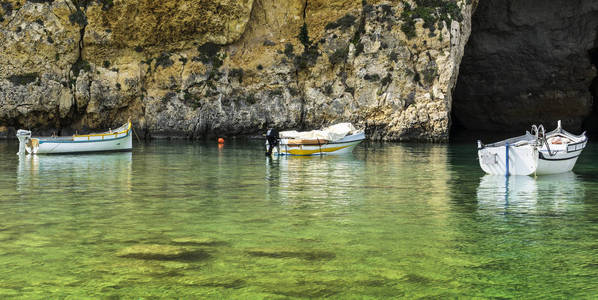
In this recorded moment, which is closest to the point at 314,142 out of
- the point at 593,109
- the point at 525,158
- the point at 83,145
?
the point at 83,145

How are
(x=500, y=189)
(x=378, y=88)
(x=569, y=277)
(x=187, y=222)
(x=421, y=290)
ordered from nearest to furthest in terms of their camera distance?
(x=421, y=290) < (x=569, y=277) < (x=187, y=222) < (x=500, y=189) < (x=378, y=88)

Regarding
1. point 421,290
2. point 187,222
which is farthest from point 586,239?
point 187,222

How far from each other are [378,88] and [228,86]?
15.4 meters

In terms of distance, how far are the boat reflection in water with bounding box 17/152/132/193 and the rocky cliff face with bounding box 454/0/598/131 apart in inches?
1915

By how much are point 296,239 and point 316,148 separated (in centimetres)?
2431

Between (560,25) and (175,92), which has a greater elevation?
(560,25)

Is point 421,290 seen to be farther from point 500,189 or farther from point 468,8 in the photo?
point 468,8

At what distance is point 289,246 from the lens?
9.02 m

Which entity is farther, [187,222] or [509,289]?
[187,222]

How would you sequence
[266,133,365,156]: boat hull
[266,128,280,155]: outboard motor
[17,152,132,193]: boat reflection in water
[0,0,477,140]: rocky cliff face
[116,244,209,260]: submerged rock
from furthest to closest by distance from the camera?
[0,0,477,140]: rocky cliff face < [266,133,365,156]: boat hull < [266,128,280,155]: outboard motor < [17,152,132,193]: boat reflection in water < [116,244,209,260]: submerged rock

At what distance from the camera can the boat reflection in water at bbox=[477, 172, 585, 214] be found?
1330 centimetres

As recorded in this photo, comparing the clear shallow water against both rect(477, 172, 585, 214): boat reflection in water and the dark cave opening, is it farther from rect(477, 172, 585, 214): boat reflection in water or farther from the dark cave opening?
the dark cave opening

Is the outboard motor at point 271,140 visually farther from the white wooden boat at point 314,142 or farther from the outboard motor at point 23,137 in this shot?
the outboard motor at point 23,137

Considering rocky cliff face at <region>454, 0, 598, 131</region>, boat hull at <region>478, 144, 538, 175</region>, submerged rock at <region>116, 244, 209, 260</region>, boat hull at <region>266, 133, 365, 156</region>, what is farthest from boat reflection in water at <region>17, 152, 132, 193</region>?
rocky cliff face at <region>454, 0, 598, 131</region>
